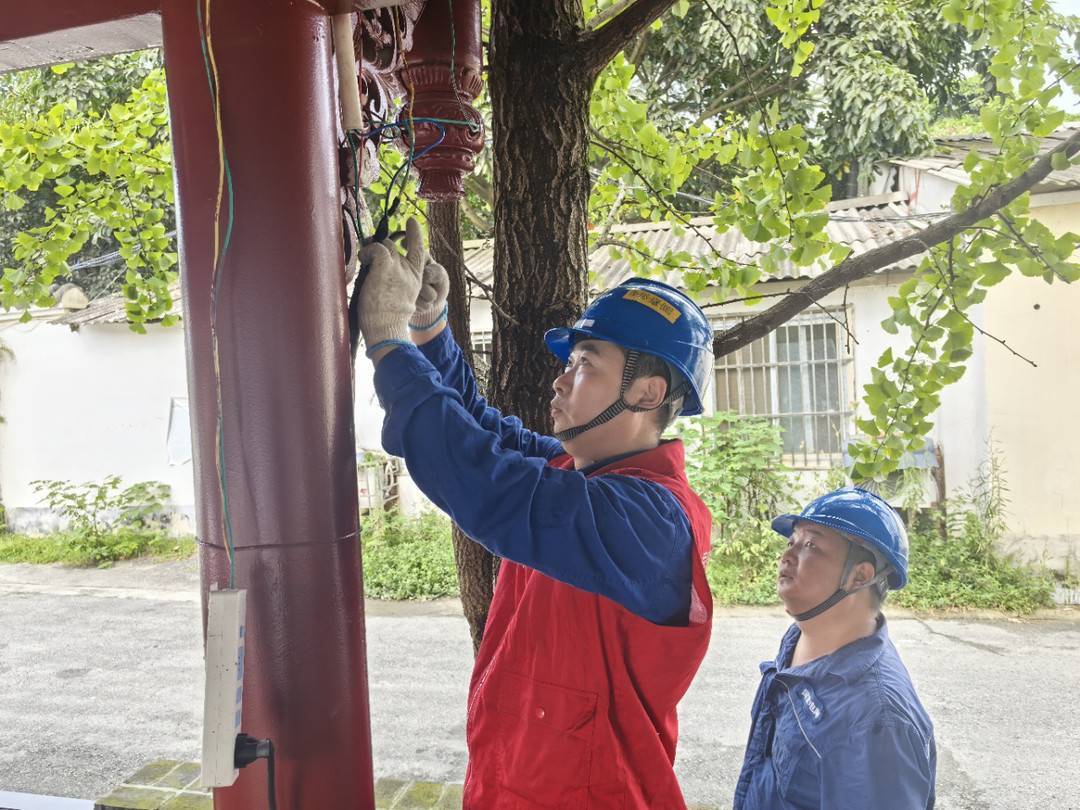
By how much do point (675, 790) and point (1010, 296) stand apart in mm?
7797

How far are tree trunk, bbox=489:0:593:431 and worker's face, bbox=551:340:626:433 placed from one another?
34.7 inches

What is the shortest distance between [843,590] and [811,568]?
107mm

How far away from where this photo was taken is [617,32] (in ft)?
9.05

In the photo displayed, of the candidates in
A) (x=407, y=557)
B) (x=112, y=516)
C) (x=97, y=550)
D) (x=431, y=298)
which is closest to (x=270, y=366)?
(x=431, y=298)

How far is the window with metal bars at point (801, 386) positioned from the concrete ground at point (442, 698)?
2.16m

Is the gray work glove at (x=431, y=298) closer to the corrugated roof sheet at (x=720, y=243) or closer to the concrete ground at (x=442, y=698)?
the concrete ground at (x=442, y=698)

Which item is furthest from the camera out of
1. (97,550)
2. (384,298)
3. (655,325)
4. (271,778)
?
(97,550)

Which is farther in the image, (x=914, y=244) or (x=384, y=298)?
(x=914, y=244)

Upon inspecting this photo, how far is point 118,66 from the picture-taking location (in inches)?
484

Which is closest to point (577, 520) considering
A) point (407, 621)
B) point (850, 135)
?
point (407, 621)

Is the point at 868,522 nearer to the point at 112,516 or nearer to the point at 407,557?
the point at 407,557

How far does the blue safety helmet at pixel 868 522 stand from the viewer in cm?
259

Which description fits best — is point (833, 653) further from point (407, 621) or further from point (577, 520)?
point (407, 621)

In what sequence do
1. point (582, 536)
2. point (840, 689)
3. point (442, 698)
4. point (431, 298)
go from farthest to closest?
1. point (442, 698)
2. point (840, 689)
3. point (431, 298)
4. point (582, 536)
